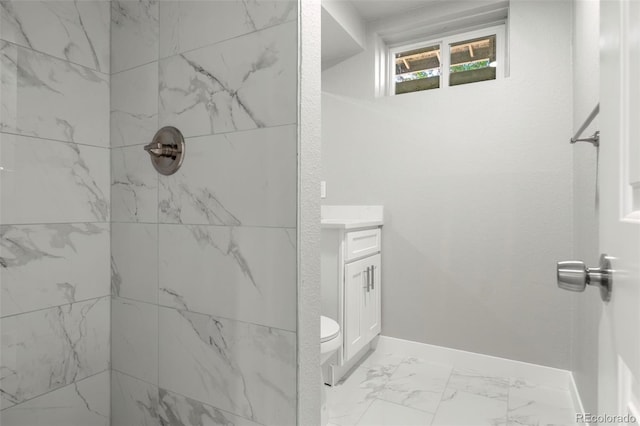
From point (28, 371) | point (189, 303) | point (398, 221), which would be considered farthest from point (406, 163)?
point (28, 371)

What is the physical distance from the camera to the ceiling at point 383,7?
7.66 ft

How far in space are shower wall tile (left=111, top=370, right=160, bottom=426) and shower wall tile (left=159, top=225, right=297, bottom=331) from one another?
0.35 m

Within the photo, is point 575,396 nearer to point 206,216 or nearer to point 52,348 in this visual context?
point 206,216

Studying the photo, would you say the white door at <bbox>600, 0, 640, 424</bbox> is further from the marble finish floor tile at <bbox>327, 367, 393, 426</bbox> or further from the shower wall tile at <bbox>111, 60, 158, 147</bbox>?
the marble finish floor tile at <bbox>327, 367, 393, 426</bbox>

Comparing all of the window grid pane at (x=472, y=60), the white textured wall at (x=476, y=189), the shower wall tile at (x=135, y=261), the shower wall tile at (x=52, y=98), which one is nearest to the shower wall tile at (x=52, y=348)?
the shower wall tile at (x=135, y=261)

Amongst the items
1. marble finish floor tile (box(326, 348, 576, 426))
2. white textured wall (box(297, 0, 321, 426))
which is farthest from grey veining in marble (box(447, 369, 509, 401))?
white textured wall (box(297, 0, 321, 426))

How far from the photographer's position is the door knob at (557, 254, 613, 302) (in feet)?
1.59

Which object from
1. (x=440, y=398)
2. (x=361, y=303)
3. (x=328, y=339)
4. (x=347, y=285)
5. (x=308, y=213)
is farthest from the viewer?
(x=361, y=303)

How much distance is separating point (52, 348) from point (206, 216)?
0.74m

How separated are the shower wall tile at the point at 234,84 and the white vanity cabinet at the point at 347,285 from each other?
0.98 metres

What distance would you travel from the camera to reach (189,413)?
1.19 m

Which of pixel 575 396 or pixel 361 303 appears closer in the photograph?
pixel 575 396

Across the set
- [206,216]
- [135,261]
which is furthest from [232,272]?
[135,261]

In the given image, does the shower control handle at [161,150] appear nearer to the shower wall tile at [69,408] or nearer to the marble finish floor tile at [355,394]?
the shower wall tile at [69,408]
